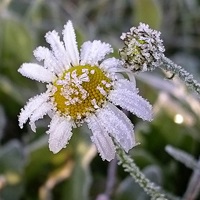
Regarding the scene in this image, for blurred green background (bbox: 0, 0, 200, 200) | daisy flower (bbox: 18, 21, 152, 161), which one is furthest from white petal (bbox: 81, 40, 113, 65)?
blurred green background (bbox: 0, 0, 200, 200)

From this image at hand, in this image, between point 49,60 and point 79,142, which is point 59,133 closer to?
point 49,60

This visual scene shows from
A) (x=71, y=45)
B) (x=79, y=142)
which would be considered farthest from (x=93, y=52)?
(x=79, y=142)

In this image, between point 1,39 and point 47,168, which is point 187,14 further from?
point 47,168

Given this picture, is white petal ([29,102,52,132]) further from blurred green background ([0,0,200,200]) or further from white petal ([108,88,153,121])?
blurred green background ([0,0,200,200])

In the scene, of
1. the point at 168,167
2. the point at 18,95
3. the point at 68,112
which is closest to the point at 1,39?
the point at 18,95

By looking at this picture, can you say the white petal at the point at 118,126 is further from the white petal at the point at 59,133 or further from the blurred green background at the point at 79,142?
the blurred green background at the point at 79,142

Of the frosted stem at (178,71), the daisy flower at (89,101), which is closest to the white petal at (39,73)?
the daisy flower at (89,101)
